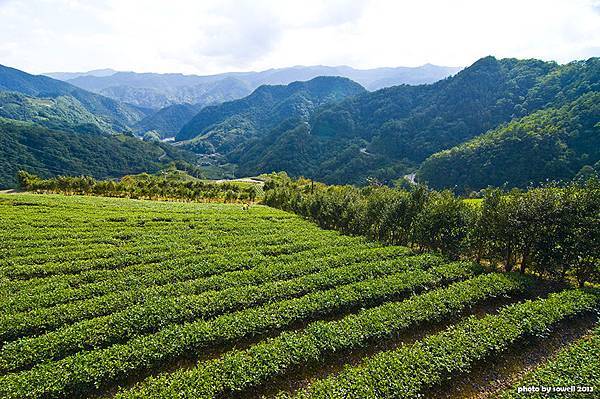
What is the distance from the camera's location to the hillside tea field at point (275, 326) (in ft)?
45.5

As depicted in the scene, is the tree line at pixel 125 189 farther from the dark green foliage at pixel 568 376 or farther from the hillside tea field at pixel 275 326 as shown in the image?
the dark green foliage at pixel 568 376

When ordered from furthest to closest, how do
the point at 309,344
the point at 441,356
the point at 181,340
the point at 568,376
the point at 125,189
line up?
the point at 125,189 → the point at 181,340 → the point at 309,344 → the point at 441,356 → the point at 568,376

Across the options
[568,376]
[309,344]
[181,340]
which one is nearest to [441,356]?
[568,376]

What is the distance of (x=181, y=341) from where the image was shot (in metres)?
16.3

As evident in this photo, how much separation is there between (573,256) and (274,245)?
2770cm

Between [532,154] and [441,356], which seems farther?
[532,154]

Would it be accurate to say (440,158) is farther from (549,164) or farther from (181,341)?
(181,341)

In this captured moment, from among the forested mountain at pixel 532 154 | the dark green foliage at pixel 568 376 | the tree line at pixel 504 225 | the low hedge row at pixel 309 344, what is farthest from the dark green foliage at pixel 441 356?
the forested mountain at pixel 532 154

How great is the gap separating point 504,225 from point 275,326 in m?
24.6

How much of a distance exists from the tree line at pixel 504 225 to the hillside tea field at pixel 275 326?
3726 millimetres

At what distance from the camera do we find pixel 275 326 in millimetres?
18203

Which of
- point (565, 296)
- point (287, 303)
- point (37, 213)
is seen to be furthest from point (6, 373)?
point (37, 213)

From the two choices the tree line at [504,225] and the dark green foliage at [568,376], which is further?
the tree line at [504,225]

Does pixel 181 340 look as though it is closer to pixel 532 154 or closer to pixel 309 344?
pixel 309 344
